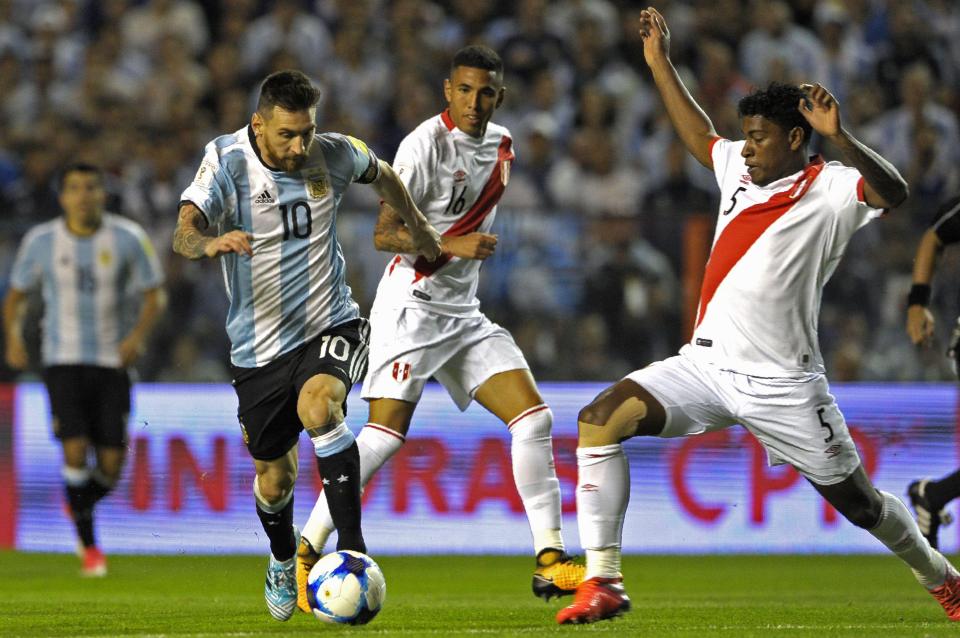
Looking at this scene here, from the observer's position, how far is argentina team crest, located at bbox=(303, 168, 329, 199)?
6.37 m

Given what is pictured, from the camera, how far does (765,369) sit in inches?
240

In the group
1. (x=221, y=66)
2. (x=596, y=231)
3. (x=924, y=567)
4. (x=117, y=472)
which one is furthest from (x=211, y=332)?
(x=924, y=567)

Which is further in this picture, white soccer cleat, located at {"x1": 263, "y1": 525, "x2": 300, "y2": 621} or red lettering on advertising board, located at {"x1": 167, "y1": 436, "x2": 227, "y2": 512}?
red lettering on advertising board, located at {"x1": 167, "y1": 436, "x2": 227, "y2": 512}

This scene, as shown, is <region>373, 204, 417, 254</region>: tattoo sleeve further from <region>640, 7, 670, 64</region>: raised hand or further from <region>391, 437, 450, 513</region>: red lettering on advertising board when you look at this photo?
<region>391, 437, 450, 513</region>: red lettering on advertising board

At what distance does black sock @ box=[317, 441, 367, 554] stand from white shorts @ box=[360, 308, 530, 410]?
1.26 metres

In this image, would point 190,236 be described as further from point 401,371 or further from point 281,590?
point 401,371

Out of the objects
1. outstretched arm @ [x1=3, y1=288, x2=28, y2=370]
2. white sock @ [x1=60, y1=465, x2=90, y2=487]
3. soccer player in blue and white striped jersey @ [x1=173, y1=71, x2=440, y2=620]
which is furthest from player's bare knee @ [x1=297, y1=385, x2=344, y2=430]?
outstretched arm @ [x1=3, y1=288, x2=28, y2=370]

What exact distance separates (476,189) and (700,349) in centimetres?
161

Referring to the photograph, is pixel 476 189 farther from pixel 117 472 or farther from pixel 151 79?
pixel 151 79

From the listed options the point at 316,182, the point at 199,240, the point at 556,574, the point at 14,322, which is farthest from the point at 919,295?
the point at 14,322

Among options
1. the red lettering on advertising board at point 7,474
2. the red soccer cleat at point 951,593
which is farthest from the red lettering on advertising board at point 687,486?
the red lettering on advertising board at point 7,474

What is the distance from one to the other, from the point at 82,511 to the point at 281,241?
413 cm

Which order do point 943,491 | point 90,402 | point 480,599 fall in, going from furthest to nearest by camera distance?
point 90,402 < point 943,491 < point 480,599

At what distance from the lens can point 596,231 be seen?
1064 cm
